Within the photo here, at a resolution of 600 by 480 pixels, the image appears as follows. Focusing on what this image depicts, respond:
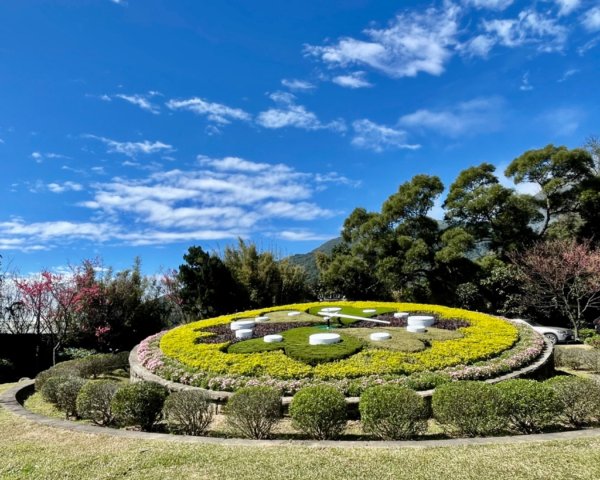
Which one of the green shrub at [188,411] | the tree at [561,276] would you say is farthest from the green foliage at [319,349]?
the tree at [561,276]

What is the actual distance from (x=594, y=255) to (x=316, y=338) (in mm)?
14224

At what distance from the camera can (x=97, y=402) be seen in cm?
598

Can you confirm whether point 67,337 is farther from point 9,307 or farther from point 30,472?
point 30,472

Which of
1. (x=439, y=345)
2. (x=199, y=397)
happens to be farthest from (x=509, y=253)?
(x=199, y=397)

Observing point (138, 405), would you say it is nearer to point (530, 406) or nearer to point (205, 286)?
point (530, 406)

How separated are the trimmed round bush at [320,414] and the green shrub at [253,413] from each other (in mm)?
311

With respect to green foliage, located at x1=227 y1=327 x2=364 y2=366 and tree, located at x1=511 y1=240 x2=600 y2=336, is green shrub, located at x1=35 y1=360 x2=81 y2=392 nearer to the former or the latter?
green foliage, located at x1=227 y1=327 x2=364 y2=366

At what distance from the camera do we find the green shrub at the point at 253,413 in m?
5.09

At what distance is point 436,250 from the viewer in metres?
20.8

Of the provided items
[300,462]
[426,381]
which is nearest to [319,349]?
[426,381]

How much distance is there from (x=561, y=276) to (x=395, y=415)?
1515 centimetres

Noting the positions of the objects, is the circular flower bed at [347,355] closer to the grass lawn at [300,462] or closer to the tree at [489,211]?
the grass lawn at [300,462]

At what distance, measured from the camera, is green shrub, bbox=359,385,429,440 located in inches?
190

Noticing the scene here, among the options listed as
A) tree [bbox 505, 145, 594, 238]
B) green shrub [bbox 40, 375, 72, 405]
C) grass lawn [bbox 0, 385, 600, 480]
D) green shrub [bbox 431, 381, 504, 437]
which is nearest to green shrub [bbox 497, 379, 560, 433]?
green shrub [bbox 431, 381, 504, 437]
